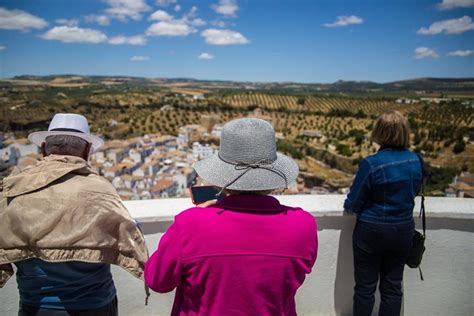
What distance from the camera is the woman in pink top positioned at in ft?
2.57

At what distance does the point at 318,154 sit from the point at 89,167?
42.3 metres

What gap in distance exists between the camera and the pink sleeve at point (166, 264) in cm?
81

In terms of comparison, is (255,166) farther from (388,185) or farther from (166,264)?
(388,185)

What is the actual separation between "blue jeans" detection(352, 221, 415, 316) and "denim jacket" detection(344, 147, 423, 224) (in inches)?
1.6

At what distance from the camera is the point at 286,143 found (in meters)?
46.5

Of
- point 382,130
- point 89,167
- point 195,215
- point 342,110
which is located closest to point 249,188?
point 195,215

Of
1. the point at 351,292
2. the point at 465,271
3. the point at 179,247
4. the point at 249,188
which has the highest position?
the point at 249,188

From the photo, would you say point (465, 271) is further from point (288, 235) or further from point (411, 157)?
point (288, 235)

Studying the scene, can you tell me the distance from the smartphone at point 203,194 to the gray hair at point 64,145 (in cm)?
38

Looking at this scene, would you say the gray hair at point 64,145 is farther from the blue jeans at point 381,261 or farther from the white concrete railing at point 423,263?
the blue jeans at point 381,261

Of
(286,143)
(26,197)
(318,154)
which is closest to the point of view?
(26,197)

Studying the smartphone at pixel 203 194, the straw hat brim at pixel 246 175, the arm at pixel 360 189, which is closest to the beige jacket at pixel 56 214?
the smartphone at pixel 203 194

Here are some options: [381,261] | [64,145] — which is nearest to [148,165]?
[381,261]

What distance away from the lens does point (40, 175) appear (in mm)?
1033
